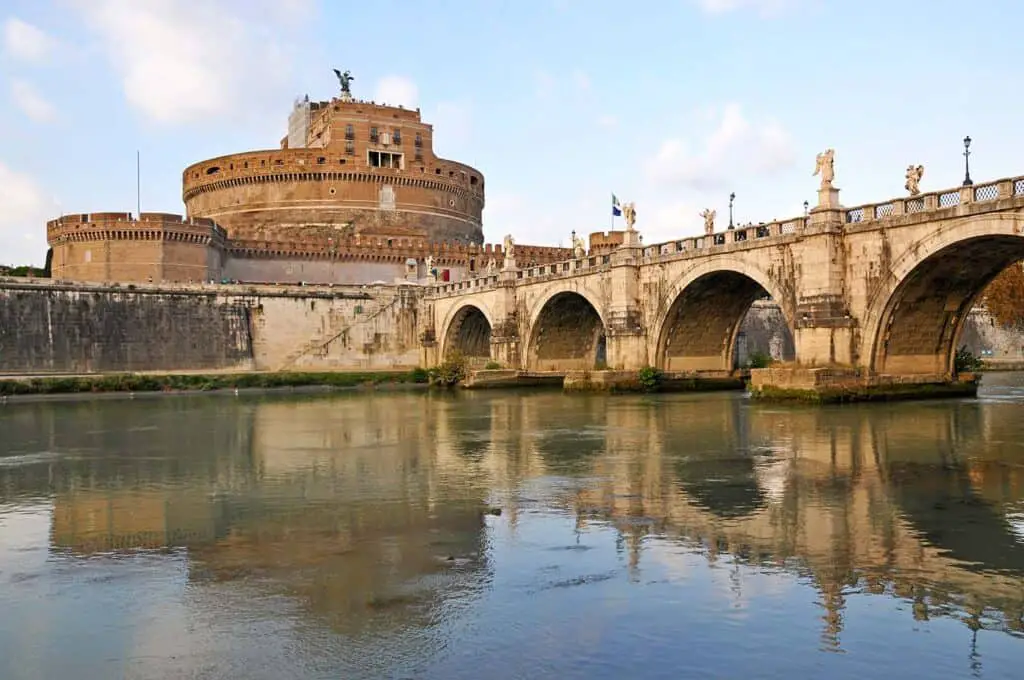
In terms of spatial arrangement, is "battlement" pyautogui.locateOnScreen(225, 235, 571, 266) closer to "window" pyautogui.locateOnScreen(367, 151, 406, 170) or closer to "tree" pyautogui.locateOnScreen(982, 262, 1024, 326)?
"window" pyautogui.locateOnScreen(367, 151, 406, 170)

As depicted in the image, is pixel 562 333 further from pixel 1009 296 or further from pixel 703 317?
pixel 1009 296

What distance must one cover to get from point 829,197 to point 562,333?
21.3 metres

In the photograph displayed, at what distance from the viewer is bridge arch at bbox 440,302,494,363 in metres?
→ 56.0

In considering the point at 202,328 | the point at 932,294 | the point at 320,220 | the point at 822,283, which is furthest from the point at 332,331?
the point at 932,294

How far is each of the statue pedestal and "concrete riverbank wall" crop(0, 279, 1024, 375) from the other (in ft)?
79.5

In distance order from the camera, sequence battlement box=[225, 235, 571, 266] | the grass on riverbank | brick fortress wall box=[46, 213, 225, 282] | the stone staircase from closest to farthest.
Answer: the grass on riverbank → the stone staircase → brick fortress wall box=[46, 213, 225, 282] → battlement box=[225, 235, 571, 266]

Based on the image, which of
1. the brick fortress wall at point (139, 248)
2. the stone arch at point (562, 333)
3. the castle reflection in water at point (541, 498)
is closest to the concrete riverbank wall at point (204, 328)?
the brick fortress wall at point (139, 248)

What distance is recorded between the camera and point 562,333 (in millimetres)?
48250

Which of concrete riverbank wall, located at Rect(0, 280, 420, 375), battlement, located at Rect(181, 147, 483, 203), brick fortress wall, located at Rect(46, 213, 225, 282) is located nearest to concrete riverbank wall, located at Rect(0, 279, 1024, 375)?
concrete riverbank wall, located at Rect(0, 280, 420, 375)

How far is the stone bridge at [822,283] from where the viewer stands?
25.4 metres

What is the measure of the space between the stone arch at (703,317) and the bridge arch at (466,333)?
18.3 meters

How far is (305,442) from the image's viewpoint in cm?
2127

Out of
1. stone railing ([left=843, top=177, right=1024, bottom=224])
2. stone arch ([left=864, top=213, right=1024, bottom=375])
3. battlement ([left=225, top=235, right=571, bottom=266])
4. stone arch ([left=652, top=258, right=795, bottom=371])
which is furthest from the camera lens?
battlement ([left=225, top=235, right=571, bottom=266])

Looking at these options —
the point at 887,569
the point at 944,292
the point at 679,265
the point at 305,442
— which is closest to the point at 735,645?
the point at 887,569
